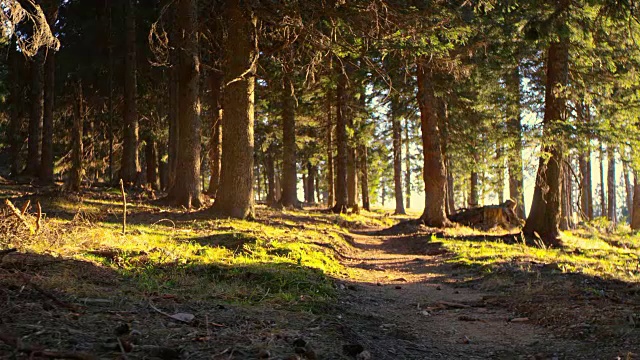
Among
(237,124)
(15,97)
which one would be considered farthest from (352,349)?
(15,97)

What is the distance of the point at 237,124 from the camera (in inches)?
520

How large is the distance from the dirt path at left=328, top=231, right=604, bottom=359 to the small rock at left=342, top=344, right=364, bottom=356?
5.5 inches

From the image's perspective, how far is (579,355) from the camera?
4.08 metres

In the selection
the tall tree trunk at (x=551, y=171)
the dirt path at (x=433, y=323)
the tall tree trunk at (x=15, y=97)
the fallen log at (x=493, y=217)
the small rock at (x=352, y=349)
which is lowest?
the dirt path at (x=433, y=323)

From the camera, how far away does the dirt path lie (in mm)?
4238

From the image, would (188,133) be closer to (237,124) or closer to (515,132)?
(237,124)

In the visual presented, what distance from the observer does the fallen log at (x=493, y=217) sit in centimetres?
1869

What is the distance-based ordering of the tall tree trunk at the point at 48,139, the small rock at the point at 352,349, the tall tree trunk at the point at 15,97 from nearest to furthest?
the small rock at the point at 352,349 → the tall tree trunk at the point at 48,139 → the tall tree trunk at the point at 15,97

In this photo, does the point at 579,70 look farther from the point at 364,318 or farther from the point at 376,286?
the point at 364,318

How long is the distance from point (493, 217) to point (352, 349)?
1638 centimetres

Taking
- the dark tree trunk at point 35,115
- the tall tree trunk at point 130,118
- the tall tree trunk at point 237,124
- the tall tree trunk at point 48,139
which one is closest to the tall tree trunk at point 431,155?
the tall tree trunk at point 237,124

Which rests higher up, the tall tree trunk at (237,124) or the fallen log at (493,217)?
the tall tree trunk at (237,124)

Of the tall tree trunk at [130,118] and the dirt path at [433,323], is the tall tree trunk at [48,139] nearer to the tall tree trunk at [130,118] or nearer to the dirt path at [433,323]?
the tall tree trunk at [130,118]

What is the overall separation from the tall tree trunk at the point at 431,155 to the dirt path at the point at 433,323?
8617 millimetres
